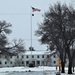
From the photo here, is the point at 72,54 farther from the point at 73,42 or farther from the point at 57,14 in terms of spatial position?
the point at 57,14

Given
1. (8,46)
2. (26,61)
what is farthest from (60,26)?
(26,61)

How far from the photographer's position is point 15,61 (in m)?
164

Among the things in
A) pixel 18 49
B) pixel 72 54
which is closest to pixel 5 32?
pixel 18 49

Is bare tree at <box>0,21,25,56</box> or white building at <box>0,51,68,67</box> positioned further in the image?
white building at <box>0,51,68,67</box>

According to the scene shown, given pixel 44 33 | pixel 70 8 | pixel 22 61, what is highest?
pixel 70 8

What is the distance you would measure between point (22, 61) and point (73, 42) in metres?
114

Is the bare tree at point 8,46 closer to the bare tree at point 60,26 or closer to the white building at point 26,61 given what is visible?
the bare tree at point 60,26

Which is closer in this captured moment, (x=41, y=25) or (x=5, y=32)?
(x=41, y=25)

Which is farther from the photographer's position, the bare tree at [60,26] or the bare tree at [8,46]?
the bare tree at [8,46]

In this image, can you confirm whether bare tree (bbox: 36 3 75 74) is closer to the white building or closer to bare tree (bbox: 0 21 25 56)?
bare tree (bbox: 0 21 25 56)

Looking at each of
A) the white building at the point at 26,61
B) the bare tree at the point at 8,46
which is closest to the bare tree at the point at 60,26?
the bare tree at the point at 8,46

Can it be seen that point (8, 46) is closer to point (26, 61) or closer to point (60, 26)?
point (60, 26)

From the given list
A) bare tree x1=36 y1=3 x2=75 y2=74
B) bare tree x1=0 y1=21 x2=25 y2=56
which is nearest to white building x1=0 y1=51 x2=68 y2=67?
bare tree x1=0 y1=21 x2=25 y2=56

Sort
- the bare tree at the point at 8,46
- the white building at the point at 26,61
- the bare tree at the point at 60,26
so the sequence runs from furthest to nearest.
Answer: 1. the white building at the point at 26,61
2. the bare tree at the point at 8,46
3. the bare tree at the point at 60,26
